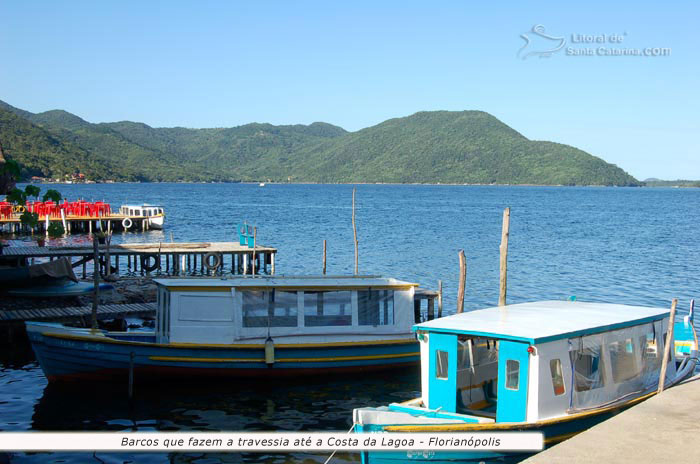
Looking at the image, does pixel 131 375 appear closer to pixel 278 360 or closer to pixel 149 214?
pixel 278 360

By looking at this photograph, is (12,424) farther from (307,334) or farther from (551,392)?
(551,392)

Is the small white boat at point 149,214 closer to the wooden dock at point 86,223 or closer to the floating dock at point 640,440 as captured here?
the wooden dock at point 86,223

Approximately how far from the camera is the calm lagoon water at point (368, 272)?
57.7 ft

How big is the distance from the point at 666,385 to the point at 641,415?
15.1ft

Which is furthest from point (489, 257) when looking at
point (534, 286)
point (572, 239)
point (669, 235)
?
point (669, 235)

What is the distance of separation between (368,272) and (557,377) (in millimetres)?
31129

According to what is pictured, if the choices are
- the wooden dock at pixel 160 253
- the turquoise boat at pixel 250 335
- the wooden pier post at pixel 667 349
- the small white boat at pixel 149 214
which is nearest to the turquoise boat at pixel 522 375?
the wooden pier post at pixel 667 349

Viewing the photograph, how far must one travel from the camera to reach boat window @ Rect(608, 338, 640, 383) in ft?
48.8

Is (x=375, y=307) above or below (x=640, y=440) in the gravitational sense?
above

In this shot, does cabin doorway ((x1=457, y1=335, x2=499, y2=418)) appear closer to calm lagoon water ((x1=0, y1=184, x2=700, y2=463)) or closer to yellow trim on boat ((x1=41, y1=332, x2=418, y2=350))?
calm lagoon water ((x1=0, y1=184, x2=700, y2=463))

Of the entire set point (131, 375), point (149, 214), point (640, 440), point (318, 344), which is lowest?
point (131, 375)

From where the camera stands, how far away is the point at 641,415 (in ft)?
39.7

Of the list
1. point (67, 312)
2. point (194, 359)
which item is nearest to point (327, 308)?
point (194, 359)

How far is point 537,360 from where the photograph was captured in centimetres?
1289
